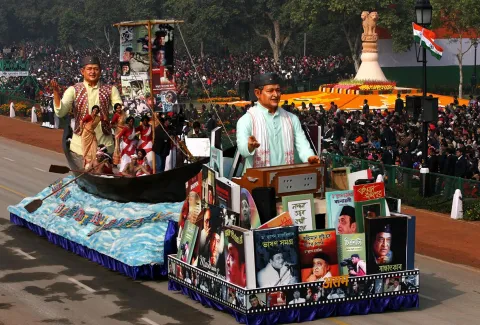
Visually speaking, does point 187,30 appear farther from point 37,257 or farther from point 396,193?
point 37,257

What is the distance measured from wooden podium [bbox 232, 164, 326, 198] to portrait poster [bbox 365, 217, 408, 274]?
3.80 ft

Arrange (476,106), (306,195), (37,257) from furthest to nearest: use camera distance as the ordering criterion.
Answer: (476,106)
(37,257)
(306,195)

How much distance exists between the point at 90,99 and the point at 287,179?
25.8 ft

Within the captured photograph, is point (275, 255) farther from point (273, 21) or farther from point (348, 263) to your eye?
point (273, 21)

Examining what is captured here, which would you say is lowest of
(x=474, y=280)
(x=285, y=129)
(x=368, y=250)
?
(x=474, y=280)

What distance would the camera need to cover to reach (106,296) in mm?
17375

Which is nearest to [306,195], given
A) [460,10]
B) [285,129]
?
[285,129]

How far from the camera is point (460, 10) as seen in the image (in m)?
60.9

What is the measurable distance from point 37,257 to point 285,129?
6360 mm

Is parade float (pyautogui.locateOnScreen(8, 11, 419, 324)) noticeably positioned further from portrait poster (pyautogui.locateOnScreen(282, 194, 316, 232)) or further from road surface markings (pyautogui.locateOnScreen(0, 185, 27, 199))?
road surface markings (pyautogui.locateOnScreen(0, 185, 27, 199))

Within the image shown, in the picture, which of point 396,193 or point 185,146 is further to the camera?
Result: point 396,193

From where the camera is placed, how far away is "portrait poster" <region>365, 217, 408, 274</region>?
1551 centimetres

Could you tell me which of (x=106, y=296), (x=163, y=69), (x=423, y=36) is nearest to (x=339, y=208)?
(x=106, y=296)

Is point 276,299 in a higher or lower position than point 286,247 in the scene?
lower
